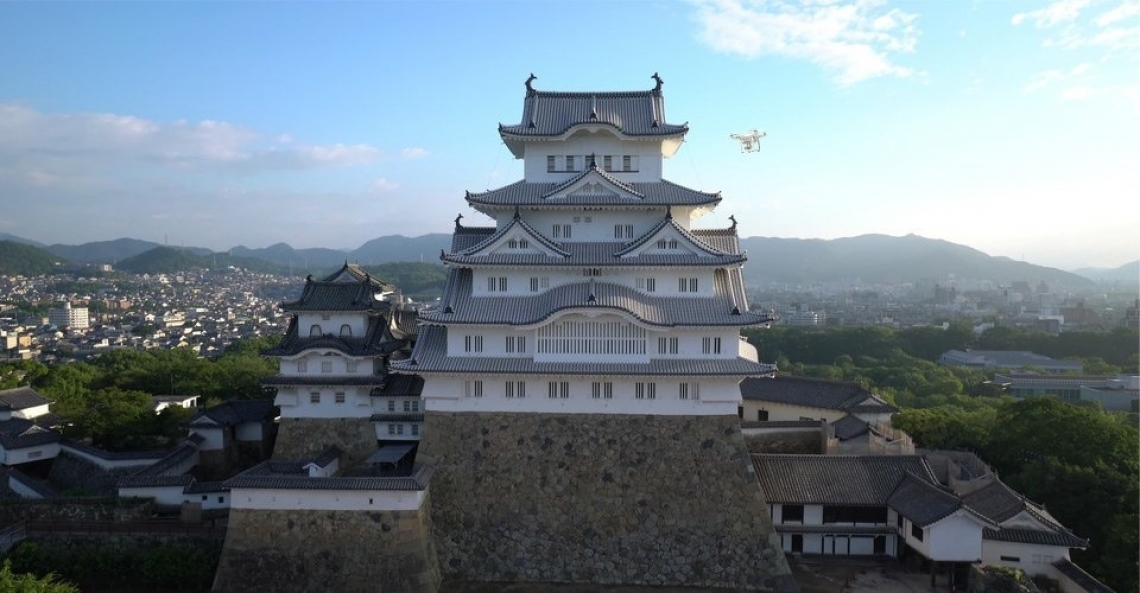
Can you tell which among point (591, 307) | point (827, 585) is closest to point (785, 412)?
point (827, 585)

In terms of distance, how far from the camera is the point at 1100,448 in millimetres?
20531

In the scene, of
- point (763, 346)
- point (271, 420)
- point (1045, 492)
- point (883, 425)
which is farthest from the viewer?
point (763, 346)

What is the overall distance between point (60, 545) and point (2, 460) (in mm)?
7046

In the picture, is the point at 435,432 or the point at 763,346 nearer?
the point at 435,432

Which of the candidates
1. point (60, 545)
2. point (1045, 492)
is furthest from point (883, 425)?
point (60, 545)

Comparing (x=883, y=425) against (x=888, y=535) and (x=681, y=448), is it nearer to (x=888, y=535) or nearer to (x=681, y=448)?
(x=888, y=535)

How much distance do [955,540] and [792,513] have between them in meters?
3.76

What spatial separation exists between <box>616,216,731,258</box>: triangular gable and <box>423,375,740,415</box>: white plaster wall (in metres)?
3.33

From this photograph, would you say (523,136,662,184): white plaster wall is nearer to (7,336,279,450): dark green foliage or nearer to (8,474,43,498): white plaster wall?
(7,336,279,450): dark green foliage

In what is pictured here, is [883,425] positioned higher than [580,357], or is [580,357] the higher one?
[580,357]

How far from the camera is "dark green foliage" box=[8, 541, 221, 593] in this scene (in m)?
16.1

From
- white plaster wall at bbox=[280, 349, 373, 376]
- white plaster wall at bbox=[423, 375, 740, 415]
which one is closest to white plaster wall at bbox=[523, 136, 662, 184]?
white plaster wall at bbox=[423, 375, 740, 415]

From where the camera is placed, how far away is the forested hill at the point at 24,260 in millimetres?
149625

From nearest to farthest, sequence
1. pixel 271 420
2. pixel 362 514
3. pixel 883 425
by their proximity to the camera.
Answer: pixel 362 514 → pixel 271 420 → pixel 883 425
